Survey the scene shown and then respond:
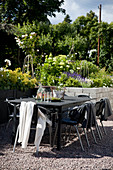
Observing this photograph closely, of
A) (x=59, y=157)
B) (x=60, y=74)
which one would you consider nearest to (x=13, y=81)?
(x=60, y=74)

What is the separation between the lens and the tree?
15398 millimetres

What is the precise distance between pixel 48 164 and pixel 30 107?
2.94 ft

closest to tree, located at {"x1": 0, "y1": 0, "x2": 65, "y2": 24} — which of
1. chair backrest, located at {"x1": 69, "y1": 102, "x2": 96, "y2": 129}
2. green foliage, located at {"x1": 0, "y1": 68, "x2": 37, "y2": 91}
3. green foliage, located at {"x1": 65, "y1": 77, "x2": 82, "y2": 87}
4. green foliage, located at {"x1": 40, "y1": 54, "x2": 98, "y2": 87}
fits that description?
green foliage, located at {"x1": 40, "y1": 54, "x2": 98, "y2": 87}

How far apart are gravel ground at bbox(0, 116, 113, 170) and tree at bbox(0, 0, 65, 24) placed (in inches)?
490

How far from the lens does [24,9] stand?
16.1m

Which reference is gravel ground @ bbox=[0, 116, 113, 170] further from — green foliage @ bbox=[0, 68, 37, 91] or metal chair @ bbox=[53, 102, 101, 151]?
green foliage @ bbox=[0, 68, 37, 91]

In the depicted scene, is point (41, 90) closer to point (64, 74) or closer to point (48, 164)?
point (48, 164)

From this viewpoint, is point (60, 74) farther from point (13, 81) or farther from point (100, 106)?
point (100, 106)

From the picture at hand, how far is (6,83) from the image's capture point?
6207 mm

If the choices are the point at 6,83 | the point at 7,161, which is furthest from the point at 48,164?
the point at 6,83

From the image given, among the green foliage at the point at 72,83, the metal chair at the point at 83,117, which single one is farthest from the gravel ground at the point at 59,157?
the green foliage at the point at 72,83

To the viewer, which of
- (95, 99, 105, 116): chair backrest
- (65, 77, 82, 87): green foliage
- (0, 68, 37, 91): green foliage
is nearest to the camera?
(95, 99, 105, 116): chair backrest

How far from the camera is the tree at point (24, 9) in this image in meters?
15.4

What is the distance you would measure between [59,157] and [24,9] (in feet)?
46.1
